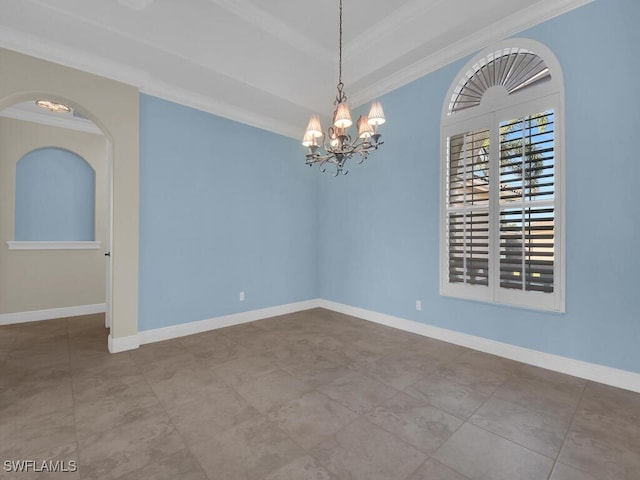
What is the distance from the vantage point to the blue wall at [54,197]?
15.0 ft

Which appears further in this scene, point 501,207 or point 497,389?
point 501,207

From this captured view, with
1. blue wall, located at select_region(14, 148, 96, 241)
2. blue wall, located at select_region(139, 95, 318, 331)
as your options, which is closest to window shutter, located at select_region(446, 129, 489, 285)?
blue wall, located at select_region(139, 95, 318, 331)

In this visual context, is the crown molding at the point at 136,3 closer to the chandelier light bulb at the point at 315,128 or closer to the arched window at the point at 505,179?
the chandelier light bulb at the point at 315,128

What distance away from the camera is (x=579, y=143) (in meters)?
2.64

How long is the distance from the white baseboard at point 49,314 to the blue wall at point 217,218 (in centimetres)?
200

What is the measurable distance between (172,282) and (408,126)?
12.5 ft

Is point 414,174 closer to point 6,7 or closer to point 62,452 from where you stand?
point 62,452

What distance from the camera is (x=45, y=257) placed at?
4.64 metres

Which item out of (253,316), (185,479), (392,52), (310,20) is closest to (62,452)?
(185,479)

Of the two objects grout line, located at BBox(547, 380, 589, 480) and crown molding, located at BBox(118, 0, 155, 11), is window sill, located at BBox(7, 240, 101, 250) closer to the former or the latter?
crown molding, located at BBox(118, 0, 155, 11)
